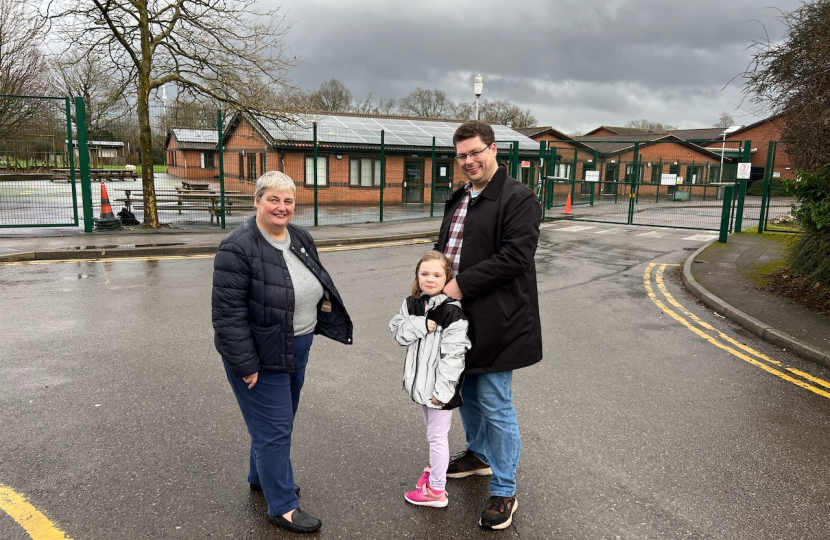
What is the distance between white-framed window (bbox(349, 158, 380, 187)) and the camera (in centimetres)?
2642

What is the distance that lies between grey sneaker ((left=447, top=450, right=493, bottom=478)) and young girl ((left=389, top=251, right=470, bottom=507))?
0.33 meters

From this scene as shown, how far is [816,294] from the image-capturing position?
7.74m

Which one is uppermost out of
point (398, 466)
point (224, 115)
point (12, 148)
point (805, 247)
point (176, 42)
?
point (176, 42)

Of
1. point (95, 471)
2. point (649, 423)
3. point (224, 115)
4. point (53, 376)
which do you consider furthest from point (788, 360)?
point (224, 115)

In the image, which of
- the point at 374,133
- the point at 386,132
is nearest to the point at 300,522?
the point at 374,133

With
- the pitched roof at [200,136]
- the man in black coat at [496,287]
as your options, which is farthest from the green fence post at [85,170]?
the man in black coat at [496,287]

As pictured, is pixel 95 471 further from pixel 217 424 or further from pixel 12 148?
pixel 12 148

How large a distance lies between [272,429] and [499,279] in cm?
135

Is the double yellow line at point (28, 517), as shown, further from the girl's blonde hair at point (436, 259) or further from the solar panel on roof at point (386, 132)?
the solar panel on roof at point (386, 132)

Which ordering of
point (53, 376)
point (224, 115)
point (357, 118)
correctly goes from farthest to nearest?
point (357, 118)
point (224, 115)
point (53, 376)

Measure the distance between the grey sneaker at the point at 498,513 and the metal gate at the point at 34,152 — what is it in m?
13.4

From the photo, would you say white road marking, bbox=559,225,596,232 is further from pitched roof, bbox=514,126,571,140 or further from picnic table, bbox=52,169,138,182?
pitched roof, bbox=514,126,571,140

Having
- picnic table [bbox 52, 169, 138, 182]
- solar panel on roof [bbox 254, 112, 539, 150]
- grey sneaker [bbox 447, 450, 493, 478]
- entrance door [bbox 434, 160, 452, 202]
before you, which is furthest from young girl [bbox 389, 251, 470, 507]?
entrance door [bbox 434, 160, 452, 202]

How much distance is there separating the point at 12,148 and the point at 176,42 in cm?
439
